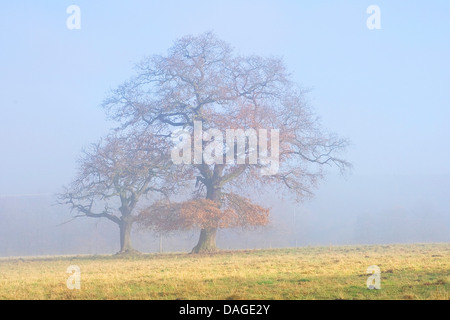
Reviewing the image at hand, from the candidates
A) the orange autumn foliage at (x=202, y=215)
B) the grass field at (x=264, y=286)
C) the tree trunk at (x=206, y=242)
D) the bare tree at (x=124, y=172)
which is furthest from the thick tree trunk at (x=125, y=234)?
the grass field at (x=264, y=286)

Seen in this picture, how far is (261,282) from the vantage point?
1324cm

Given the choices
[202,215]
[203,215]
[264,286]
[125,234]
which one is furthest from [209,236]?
[264,286]

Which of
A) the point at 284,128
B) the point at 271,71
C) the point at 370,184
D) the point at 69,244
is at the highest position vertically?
the point at 271,71

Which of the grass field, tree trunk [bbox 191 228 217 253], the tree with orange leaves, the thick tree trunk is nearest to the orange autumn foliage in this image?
the tree with orange leaves

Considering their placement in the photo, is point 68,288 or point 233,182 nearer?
point 68,288

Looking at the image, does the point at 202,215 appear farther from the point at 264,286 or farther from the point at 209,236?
the point at 264,286

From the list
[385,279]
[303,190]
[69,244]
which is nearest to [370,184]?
[69,244]

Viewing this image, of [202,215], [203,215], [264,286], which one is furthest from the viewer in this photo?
[203,215]

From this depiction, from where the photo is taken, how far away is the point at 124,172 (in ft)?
104

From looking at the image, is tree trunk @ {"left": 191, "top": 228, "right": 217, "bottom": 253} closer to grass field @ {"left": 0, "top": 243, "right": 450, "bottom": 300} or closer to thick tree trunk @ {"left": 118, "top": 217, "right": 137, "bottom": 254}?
thick tree trunk @ {"left": 118, "top": 217, "right": 137, "bottom": 254}

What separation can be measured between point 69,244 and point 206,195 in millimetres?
55284

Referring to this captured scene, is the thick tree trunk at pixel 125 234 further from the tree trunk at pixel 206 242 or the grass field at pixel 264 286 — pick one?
the grass field at pixel 264 286

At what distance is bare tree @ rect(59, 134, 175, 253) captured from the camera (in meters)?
29.1
